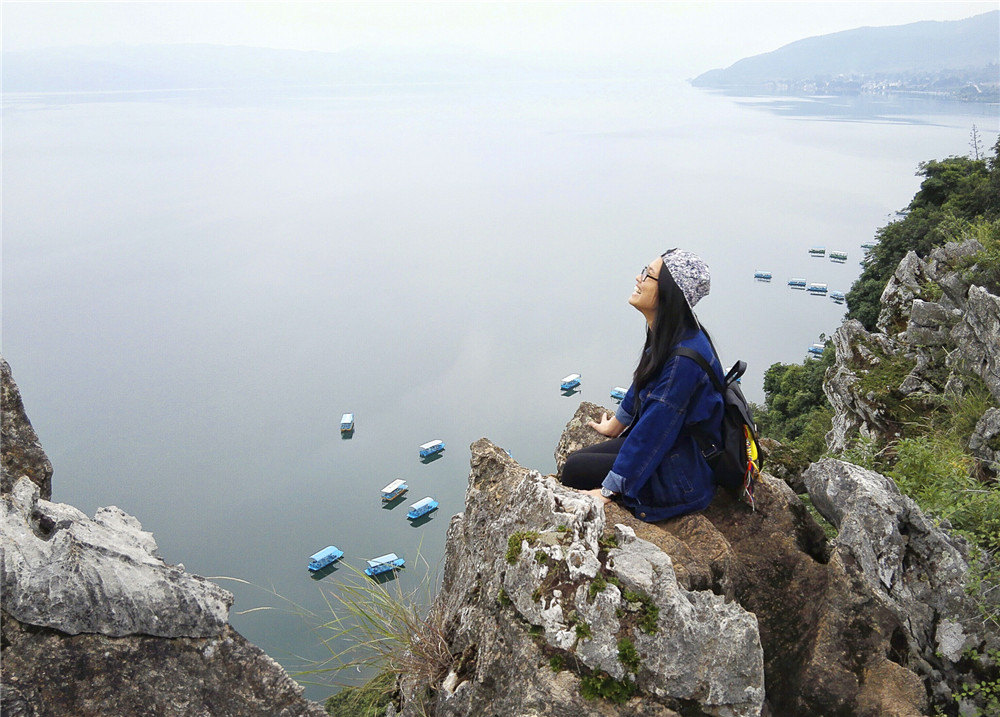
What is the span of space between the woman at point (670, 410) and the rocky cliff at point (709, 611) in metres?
0.14

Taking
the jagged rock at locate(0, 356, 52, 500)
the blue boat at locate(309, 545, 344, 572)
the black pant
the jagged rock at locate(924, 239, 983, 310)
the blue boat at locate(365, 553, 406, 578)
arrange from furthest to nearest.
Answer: the blue boat at locate(309, 545, 344, 572)
the jagged rock at locate(924, 239, 983, 310)
the blue boat at locate(365, 553, 406, 578)
the black pant
the jagged rock at locate(0, 356, 52, 500)

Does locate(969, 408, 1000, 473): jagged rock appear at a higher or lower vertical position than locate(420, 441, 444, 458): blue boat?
higher

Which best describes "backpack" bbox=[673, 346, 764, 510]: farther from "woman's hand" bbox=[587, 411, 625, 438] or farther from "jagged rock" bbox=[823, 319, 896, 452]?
"jagged rock" bbox=[823, 319, 896, 452]

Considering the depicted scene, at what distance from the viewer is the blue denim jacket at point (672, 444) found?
352 cm

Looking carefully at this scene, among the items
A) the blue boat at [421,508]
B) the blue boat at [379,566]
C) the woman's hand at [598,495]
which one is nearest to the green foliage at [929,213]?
the blue boat at [379,566]

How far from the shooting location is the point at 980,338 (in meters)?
7.22

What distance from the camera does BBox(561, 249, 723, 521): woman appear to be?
139 inches

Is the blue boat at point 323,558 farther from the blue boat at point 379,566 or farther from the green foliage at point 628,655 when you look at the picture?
the green foliage at point 628,655

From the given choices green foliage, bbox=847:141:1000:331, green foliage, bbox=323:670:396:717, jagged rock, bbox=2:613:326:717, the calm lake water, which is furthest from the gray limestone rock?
green foliage, bbox=847:141:1000:331

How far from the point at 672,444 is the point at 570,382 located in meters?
51.5

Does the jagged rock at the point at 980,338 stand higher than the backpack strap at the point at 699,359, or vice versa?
the backpack strap at the point at 699,359

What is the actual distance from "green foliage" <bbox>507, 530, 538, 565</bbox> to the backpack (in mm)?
952

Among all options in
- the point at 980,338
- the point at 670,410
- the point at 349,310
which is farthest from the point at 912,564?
the point at 349,310

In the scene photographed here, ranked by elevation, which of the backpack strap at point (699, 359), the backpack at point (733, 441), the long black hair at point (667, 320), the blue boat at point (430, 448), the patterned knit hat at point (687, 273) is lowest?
the blue boat at point (430, 448)
